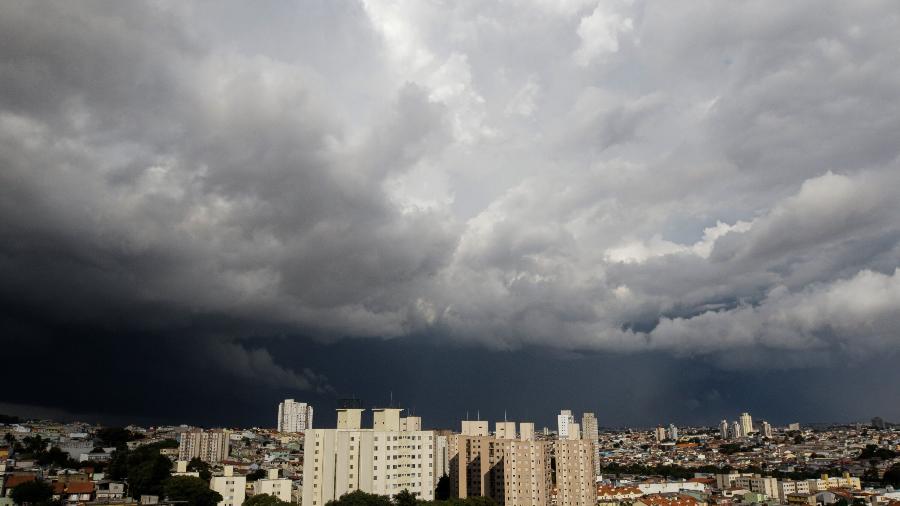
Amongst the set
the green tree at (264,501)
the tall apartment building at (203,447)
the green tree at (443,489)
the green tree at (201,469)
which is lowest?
the green tree at (443,489)

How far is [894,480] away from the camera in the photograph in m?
103

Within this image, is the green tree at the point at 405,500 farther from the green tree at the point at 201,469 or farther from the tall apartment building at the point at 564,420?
the tall apartment building at the point at 564,420

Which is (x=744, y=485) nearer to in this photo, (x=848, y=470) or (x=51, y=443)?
(x=848, y=470)

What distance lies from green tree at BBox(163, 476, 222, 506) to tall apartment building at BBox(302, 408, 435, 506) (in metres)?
8.70

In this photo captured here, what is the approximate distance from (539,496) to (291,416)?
12418 cm

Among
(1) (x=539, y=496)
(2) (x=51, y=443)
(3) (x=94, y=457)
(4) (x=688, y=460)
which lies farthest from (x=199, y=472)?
(4) (x=688, y=460)

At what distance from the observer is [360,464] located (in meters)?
56.1

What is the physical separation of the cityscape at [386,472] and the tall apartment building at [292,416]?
101 feet

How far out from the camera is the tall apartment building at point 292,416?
173 metres

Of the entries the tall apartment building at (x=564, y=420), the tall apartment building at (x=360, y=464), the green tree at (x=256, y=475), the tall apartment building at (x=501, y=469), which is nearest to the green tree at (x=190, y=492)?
the tall apartment building at (x=360, y=464)

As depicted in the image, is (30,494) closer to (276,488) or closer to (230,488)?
(230,488)

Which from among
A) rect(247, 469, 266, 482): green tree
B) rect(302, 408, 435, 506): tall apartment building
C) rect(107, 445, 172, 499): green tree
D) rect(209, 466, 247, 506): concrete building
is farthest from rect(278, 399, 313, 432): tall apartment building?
rect(302, 408, 435, 506): tall apartment building

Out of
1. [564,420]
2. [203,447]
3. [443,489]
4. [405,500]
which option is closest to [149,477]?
[443,489]

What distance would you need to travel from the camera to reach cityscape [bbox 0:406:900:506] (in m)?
56.2
